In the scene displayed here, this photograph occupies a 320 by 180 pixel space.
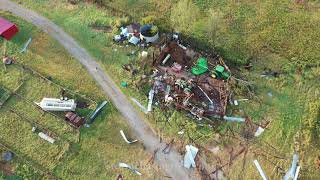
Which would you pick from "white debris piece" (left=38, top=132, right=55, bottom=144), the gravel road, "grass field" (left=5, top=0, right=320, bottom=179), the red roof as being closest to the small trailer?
"white debris piece" (left=38, top=132, right=55, bottom=144)

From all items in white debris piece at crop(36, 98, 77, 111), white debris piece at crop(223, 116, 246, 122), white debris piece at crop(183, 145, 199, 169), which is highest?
white debris piece at crop(223, 116, 246, 122)

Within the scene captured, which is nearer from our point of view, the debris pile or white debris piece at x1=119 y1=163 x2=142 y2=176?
white debris piece at x1=119 y1=163 x2=142 y2=176

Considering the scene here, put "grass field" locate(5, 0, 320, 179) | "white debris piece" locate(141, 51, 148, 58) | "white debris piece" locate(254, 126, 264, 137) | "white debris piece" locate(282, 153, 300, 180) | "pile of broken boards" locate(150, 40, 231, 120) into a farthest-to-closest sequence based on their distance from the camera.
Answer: "white debris piece" locate(141, 51, 148, 58) → "pile of broken boards" locate(150, 40, 231, 120) → "white debris piece" locate(254, 126, 264, 137) → "grass field" locate(5, 0, 320, 179) → "white debris piece" locate(282, 153, 300, 180)

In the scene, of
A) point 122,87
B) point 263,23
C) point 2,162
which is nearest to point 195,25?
point 263,23

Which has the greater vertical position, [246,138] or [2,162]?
[246,138]

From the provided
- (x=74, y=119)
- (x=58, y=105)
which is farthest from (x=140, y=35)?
(x=74, y=119)

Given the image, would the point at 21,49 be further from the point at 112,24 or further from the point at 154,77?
the point at 154,77

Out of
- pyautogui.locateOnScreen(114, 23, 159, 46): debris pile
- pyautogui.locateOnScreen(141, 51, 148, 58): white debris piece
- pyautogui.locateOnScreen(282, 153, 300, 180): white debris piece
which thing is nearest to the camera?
pyautogui.locateOnScreen(282, 153, 300, 180): white debris piece

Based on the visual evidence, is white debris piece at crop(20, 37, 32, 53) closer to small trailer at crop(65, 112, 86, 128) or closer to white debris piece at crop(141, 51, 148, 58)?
small trailer at crop(65, 112, 86, 128)
